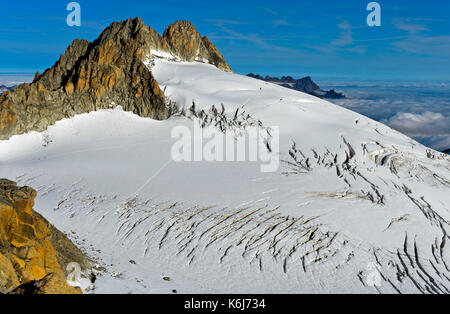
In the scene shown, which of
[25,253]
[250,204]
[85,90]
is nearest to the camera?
[25,253]

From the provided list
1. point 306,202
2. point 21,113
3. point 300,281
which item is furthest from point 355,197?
point 21,113

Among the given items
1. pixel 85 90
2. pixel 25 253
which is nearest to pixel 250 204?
pixel 25 253

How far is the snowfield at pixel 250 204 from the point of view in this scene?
2025 cm

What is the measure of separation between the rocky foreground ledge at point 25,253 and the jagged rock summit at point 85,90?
3588 centimetres

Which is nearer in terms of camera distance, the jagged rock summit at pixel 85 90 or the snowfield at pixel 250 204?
the snowfield at pixel 250 204

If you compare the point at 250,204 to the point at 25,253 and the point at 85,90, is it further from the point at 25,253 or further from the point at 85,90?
the point at 85,90

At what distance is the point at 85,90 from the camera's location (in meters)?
51.4

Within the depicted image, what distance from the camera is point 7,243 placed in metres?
12.3

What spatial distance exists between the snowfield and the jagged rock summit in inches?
82.7

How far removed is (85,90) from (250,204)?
119ft

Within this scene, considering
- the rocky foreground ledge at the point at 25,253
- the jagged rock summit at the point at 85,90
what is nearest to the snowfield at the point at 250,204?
the jagged rock summit at the point at 85,90

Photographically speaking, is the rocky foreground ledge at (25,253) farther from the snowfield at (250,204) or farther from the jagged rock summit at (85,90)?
the jagged rock summit at (85,90)
